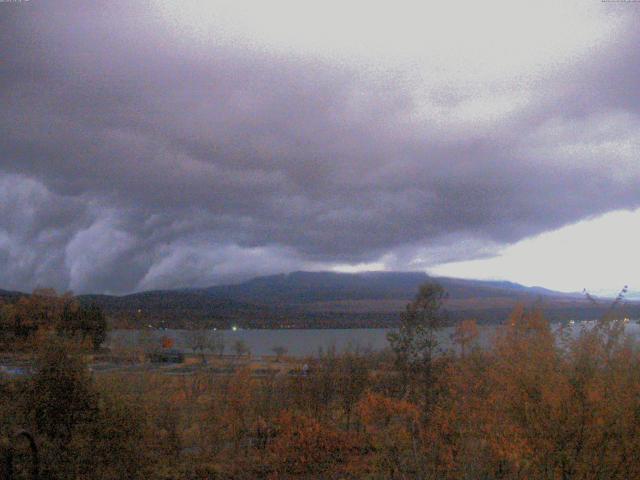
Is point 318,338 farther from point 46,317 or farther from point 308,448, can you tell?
point 308,448

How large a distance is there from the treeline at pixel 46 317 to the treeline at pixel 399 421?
21739mm

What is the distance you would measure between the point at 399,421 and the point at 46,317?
35574 mm

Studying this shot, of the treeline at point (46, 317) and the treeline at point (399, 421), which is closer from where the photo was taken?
the treeline at point (399, 421)

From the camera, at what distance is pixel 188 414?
18922mm

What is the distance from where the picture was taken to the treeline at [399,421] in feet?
34.8

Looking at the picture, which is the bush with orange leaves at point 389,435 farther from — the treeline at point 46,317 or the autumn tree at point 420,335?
the treeline at point 46,317

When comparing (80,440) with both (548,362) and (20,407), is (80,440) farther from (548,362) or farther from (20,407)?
(548,362)

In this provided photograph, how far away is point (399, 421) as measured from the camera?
17.5 m

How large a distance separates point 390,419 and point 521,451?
7.55 metres

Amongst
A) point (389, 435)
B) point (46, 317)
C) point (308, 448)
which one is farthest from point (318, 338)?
point (389, 435)

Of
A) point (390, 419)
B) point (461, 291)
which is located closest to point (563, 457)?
point (390, 419)

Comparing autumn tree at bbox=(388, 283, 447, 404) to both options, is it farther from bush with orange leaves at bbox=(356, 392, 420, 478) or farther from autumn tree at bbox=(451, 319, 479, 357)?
bush with orange leaves at bbox=(356, 392, 420, 478)

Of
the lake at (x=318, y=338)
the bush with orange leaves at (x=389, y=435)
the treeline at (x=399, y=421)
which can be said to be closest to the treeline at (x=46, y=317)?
the lake at (x=318, y=338)

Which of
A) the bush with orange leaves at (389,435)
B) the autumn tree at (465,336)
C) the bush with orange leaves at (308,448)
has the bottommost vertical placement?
the bush with orange leaves at (308,448)
